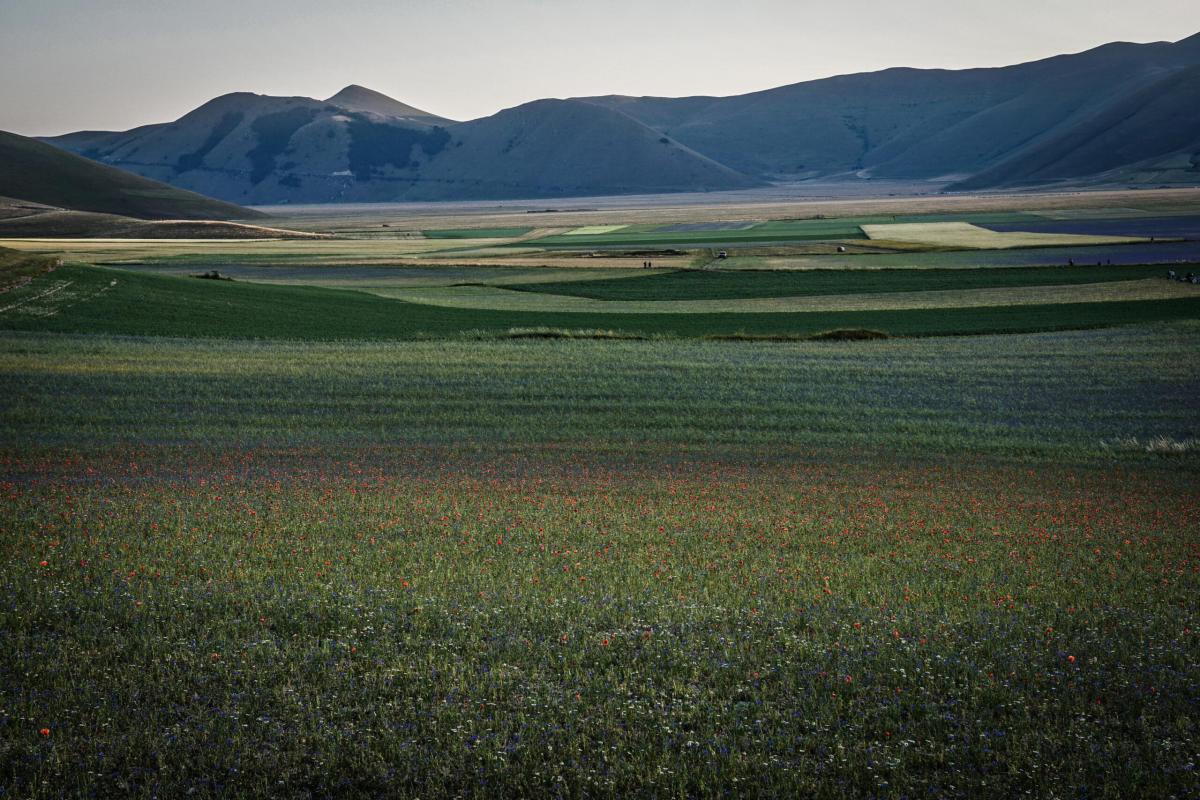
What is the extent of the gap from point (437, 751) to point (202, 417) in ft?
81.6

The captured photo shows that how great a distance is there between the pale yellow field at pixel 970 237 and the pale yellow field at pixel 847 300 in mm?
37105

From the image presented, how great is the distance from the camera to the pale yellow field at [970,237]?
11125 centimetres

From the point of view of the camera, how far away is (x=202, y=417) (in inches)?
1193

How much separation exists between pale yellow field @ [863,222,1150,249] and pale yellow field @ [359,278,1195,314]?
122ft

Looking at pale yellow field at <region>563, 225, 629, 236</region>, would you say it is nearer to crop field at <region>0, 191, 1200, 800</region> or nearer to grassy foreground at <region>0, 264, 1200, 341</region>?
grassy foreground at <region>0, 264, 1200, 341</region>

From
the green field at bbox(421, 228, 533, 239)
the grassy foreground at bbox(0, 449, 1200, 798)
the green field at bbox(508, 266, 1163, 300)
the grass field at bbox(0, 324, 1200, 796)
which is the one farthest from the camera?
the green field at bbox(421, 228, 533, 239)

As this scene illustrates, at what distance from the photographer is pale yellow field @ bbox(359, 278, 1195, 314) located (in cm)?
6862

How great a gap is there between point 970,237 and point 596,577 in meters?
127

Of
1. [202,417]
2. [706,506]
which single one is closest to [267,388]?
[202,417]

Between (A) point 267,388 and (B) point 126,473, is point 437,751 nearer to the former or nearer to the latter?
(B) point 126,473

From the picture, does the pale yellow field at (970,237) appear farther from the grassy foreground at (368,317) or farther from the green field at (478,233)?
the green field at (478,233)

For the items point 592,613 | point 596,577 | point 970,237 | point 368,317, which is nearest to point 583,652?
point 592,613

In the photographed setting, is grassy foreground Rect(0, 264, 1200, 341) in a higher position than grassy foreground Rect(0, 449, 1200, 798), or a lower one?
higher

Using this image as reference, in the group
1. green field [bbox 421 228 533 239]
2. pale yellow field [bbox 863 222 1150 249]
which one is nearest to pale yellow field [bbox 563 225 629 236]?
green field [bbox 421 228 533 239]
